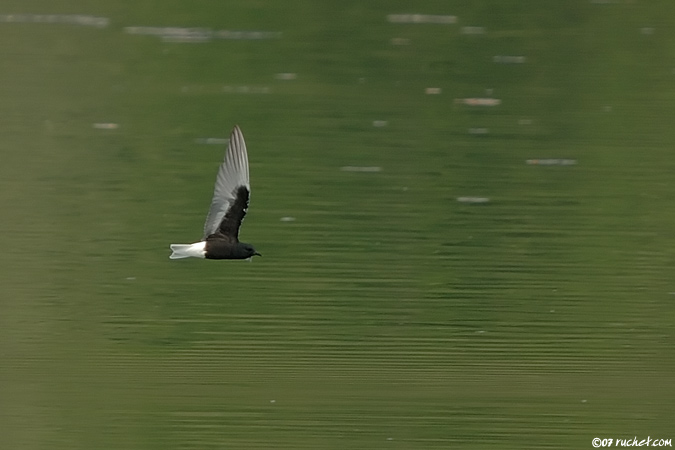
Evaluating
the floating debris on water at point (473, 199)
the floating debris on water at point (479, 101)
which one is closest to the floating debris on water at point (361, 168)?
the floating debris on water at point (473, 199)

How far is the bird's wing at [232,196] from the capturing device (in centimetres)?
711

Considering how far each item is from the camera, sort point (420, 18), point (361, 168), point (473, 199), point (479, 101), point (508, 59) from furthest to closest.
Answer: point (420, 18)
point (508, 59)
point (479, 101)
point (361, 168)
point (473, 199)

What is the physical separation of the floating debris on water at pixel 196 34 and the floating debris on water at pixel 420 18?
1.26 m

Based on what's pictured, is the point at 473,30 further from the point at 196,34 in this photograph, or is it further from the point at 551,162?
the point at 551,162

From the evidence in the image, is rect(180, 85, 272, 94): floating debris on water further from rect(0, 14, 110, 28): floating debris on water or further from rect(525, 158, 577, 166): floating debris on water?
rect(525, 158, 577, 166): floating debris on water

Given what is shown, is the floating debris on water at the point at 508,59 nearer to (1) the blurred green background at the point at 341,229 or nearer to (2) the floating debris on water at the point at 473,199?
(1) the blurred green background at the point at 341,229

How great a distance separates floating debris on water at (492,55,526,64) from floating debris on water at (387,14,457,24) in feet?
3.34

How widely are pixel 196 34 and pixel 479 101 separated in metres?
2.96

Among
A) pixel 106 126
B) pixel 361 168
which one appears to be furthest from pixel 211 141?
pixel 361 168

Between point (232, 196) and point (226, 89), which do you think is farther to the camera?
point (226, 89)

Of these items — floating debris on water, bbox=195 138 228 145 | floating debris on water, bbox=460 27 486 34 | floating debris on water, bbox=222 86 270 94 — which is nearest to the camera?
floating debris on water, bbox=195 138 228 145

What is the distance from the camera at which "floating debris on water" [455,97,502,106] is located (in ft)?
38.8

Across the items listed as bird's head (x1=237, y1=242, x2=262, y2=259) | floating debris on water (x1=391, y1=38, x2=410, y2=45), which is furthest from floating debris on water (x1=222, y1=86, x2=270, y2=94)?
bird's head (x1=237, y1=242, x2=262, y2=259)

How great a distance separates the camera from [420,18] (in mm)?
14094
